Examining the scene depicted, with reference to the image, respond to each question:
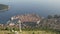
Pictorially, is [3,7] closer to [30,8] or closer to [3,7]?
[3,7]

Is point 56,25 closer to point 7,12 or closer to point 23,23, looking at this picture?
point 23,23

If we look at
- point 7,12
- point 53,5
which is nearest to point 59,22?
point 53,5

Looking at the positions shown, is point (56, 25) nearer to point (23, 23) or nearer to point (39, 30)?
point (39, 30)

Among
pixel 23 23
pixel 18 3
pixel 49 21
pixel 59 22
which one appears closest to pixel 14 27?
pixel 23 23

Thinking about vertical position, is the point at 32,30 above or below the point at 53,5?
below

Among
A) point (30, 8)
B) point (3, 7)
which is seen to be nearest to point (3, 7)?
point (3, 7)

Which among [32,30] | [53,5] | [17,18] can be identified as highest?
[53,5]

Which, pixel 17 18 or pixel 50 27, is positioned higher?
pixel 17 18
